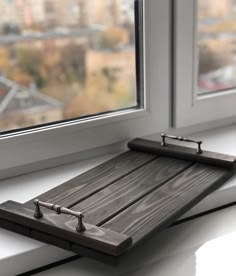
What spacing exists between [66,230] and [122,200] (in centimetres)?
16

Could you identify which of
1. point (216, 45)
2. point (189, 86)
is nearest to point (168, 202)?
point (189, 86)

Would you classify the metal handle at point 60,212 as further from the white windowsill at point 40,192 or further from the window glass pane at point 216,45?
the window glass pane at point 216,45

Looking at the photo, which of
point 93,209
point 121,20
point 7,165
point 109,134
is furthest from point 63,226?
point 121,20

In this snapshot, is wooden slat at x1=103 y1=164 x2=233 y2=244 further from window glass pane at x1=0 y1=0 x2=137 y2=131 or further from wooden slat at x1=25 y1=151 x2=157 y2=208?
window glass pane at x1=0 y1=0 x2=137 y2=131

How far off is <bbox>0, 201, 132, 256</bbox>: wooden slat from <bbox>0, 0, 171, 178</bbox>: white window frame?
21cm

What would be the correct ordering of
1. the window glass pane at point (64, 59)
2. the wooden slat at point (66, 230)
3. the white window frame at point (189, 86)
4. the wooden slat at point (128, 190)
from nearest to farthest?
the wooden slat at point (66, 230), the wooden slat at point (128, 190), the window glass pane at point (64, 59), the white window frame at point (189, 86)

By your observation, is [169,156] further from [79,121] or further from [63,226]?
[63,226]

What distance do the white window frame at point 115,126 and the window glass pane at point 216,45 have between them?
132 millimetres

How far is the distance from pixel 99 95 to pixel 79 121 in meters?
0.08

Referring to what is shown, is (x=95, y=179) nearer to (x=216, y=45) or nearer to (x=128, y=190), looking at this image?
(x=128, y=190)

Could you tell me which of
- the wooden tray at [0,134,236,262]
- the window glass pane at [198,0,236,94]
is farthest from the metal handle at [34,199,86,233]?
the window glass pane at [198,0,236,94]

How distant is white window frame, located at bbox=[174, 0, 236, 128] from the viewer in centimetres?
129

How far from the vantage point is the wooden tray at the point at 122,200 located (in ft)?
2.76

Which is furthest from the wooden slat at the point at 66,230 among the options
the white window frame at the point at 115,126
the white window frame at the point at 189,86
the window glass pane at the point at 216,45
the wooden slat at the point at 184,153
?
the window glass pane at the point at 216,45
